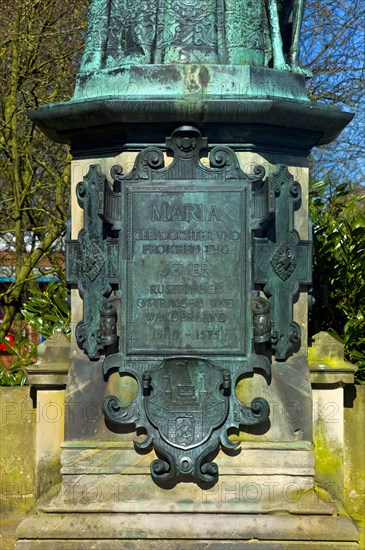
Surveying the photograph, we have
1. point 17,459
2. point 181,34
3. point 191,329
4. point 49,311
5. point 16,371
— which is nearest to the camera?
point 191,329

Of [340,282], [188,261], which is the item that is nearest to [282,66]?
[188,261]

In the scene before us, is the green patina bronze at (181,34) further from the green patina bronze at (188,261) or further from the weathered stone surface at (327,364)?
the weathered stone surface at (327,364)

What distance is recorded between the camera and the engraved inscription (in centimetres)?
614

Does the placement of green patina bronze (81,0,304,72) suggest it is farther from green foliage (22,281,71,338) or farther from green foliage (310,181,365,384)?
green foliage (22,281,71,338)

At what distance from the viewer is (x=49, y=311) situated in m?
9.38

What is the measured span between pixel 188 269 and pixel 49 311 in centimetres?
345

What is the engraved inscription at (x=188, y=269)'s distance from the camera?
6.14m

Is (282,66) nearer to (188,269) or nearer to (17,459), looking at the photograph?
(188,269)

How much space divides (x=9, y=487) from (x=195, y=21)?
3143mm

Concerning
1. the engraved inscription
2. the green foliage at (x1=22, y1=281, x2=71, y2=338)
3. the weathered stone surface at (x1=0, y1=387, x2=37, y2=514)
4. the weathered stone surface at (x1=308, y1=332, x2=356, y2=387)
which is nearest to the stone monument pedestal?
the engraved inscription

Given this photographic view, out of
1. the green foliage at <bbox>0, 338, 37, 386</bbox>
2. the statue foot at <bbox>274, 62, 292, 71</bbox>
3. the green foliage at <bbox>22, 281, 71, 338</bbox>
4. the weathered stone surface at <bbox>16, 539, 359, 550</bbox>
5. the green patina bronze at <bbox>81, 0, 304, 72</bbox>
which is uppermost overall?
the green patina bronze at <bbox>81, 0, 304, 72</bbox>

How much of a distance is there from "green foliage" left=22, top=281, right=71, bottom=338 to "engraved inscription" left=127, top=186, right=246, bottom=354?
2.60 metres

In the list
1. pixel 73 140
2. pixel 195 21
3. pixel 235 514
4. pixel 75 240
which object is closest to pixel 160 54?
pixel 195 21

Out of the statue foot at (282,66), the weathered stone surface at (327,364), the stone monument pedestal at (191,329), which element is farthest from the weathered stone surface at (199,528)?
the statue foot at (282,66)
